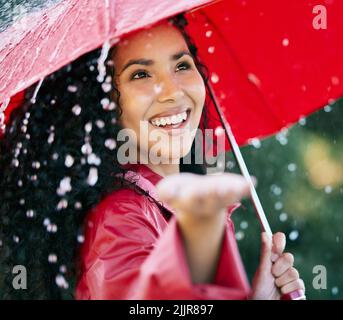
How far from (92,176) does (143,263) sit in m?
0.42

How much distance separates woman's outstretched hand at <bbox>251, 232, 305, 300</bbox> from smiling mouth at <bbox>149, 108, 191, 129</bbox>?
352 mm

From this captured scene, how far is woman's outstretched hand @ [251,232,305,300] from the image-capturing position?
1732mm

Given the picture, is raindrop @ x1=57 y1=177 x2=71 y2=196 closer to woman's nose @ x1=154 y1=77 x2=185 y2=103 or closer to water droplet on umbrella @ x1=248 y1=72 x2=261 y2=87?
woman's nose @ x1=154 y1=77 x2=185 y2=103

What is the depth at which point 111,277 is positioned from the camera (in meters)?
1.47

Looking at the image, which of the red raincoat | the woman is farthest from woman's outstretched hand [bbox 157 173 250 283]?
the woman

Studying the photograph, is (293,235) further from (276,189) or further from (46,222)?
(46,222)

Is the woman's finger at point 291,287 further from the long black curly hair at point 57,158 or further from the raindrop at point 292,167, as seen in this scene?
the raindrop at point 292,167

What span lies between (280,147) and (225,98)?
160 centimetres

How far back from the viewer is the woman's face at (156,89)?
1814mm

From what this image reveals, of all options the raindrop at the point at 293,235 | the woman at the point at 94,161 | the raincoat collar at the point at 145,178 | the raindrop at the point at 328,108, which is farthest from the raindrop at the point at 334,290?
the raincoat collar at the point at 145,178

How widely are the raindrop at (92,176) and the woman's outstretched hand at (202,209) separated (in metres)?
0.74

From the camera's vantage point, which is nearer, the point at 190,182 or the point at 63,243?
the point at 190,182
